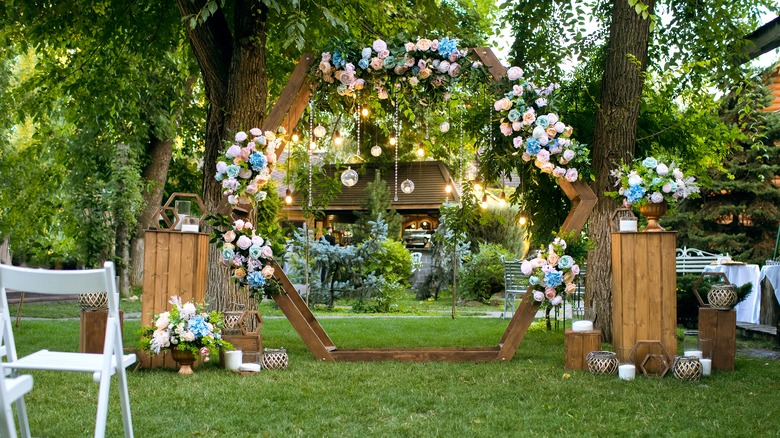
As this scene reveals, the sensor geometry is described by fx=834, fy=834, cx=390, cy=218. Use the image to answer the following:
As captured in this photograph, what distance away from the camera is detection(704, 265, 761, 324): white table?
34.5ft

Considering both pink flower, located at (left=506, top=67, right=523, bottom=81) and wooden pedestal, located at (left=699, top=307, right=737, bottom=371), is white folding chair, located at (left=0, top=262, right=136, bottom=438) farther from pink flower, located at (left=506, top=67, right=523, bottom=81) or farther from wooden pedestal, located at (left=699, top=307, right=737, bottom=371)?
wooden pedestal, located at (left=699, top=307, right=737, bottom=371)

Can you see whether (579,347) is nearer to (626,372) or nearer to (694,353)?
(626,372)

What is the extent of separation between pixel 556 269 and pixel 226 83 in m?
3.87

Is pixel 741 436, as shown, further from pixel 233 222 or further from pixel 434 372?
pixel 233 222

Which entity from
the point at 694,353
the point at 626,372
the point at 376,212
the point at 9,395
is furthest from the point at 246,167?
the point at 376,212

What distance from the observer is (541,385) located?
6.15 metres

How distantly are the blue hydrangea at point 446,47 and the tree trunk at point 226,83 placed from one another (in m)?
1.91

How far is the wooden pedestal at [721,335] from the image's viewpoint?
6.96m

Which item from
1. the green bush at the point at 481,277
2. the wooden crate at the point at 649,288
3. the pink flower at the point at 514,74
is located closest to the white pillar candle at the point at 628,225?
the wooden crate at the point at 649,288

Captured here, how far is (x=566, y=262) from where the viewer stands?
722cm

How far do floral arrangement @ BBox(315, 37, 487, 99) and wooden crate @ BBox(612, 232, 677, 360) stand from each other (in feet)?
7.49

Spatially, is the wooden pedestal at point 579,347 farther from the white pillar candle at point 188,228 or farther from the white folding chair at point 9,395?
the white folding chair at point 9,395

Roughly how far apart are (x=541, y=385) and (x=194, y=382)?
2.59 metres

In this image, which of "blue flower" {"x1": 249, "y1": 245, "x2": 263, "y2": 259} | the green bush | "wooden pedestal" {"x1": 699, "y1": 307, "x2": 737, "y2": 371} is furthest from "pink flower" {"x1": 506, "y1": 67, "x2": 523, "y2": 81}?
the green bush
